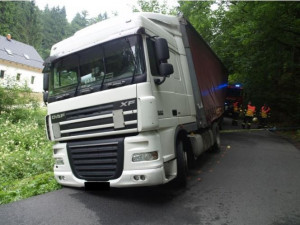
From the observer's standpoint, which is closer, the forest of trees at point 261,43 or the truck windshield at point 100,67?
the truck windshield at point 100,67

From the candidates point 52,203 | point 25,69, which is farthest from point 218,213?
point 25,69

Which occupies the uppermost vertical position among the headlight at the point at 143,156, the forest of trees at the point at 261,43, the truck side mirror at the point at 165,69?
the forest of trees at the point at 261,43

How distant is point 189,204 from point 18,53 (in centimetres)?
3490

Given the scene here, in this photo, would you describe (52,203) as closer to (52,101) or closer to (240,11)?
(52,101)

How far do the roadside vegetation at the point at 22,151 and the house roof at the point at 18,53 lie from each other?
66.0ft

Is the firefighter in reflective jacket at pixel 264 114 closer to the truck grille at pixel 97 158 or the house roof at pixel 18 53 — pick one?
the truck grille at pixel 97 158

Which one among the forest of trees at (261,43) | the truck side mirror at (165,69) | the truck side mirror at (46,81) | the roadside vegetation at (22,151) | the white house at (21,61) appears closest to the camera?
the truck side mirror at (165,69)

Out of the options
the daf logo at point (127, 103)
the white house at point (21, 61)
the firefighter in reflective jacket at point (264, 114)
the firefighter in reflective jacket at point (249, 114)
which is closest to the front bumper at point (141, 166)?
the daf logo at point (127, 103)

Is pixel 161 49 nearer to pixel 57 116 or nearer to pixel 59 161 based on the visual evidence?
pixel 57 116

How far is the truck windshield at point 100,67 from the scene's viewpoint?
3.93 metres

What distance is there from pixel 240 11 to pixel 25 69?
2691cm

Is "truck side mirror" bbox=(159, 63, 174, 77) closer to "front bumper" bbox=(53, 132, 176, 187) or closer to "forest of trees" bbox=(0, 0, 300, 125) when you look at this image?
"front bumper" bbox=(53, 132, 176, 187)

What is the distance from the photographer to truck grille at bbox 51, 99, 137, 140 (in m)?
3.77

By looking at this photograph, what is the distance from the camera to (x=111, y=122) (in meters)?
3.88
